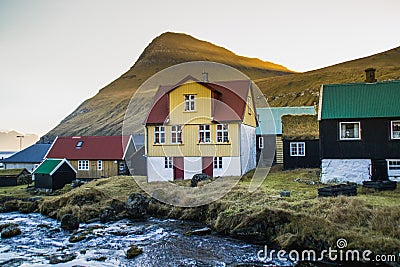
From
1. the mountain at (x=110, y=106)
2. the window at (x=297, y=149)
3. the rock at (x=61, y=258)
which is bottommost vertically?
the rock at (x=61, y=258)

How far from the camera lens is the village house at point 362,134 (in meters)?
26.4

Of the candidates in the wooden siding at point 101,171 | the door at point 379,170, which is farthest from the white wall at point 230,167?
the wooden siding at point 101,171

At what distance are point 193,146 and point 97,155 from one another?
48.0ft

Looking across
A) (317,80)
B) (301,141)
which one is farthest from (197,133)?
(317,80)

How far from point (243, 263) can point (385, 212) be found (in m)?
7.14

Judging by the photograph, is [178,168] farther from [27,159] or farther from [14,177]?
[27,159]

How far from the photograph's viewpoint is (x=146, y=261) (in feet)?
52.9

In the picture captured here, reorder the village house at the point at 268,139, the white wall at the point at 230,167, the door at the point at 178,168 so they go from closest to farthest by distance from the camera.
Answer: the white wall at the point at 230,167 < the door at the point at 178,168 < the village house at the point at 268,139

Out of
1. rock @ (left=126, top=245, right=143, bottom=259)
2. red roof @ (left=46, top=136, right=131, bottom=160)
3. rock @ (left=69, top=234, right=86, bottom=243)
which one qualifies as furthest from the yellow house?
rock @ (left=126, top=245, right=143, bottom=259)

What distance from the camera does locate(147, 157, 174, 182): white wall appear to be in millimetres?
34125

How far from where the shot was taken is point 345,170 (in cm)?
2730

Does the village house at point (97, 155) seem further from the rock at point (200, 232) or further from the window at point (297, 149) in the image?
the rock at point (200, 232)

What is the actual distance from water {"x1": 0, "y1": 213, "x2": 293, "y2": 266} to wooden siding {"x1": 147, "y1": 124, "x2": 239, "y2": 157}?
10.6 metres

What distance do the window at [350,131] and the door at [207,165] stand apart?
11.3 m
